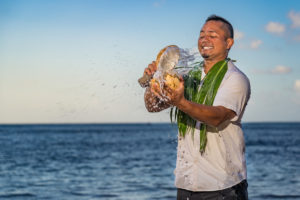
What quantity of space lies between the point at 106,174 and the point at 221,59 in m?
16.3

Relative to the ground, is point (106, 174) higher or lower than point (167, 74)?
lower

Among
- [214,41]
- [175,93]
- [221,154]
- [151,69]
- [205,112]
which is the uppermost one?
[214,41]

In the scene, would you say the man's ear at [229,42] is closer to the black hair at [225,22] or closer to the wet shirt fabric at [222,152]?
the black hair at [225,22]

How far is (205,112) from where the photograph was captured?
9.42 ft

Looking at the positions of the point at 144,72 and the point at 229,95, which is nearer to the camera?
the point at 229,95

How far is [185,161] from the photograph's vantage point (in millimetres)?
3234

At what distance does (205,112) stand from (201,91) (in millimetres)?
411

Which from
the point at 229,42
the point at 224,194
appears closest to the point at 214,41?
the point at 229,42

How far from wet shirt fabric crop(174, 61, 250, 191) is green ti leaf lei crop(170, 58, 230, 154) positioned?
4 cm

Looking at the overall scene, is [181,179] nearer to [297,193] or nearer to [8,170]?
[297,193]

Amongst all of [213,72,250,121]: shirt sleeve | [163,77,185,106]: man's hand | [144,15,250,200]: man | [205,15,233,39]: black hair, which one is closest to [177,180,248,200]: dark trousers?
[144,15,250,200]: man

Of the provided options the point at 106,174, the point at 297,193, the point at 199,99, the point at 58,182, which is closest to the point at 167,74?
the point at 199,99

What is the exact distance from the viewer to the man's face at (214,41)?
3.34m

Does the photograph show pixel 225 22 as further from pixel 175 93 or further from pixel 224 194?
pixel 224 194
